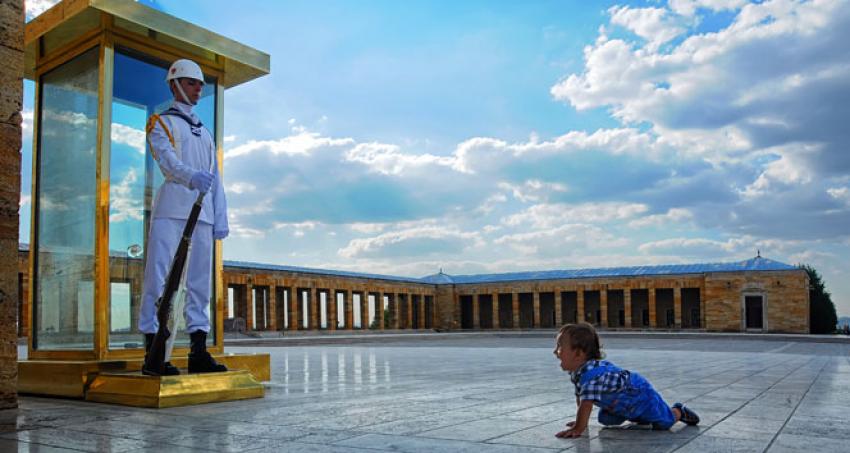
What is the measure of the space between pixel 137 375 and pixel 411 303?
5332 centimetres

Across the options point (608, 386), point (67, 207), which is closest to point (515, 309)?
point (67, 207)

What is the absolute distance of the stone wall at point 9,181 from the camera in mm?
5262

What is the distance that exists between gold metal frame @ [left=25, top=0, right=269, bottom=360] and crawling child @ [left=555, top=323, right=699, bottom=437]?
4184 mm

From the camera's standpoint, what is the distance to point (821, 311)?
58500mm

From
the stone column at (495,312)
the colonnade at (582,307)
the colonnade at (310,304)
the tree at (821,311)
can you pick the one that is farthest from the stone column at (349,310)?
the tree at (821,311)

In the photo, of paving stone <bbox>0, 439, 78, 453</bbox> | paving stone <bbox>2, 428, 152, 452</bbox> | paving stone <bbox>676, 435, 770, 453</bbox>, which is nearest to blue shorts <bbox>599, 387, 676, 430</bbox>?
paving stone <bbox>676, 435, 770, 453</bbox>

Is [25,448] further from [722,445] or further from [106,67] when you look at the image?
[106,67]

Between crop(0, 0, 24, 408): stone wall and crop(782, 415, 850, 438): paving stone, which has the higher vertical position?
crop(0, 0, 24, 408): stone wall

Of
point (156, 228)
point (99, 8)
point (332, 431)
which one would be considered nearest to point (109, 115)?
point (99, 8)

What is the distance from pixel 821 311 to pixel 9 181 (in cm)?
6496

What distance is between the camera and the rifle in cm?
571

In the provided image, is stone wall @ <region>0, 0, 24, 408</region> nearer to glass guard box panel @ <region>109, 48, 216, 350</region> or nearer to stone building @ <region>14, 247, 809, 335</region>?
glass guard box panel @ <region>109, 48, 216, 350</region>

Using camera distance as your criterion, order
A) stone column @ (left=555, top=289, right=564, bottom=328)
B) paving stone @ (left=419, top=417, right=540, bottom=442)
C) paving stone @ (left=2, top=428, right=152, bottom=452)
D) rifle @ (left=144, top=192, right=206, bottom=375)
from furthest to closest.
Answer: stone column @ (left=555, top=289, right=564, bottom=328)
rifle @ (left=144, top=192, right=206, bottom=375)
paving stone @ (left=419, top=417, right=540, bottom=442)
paving stone @ (left=2, top=428, right=152, bottom=452)

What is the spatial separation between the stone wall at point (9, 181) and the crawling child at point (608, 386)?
4095 millimetres
